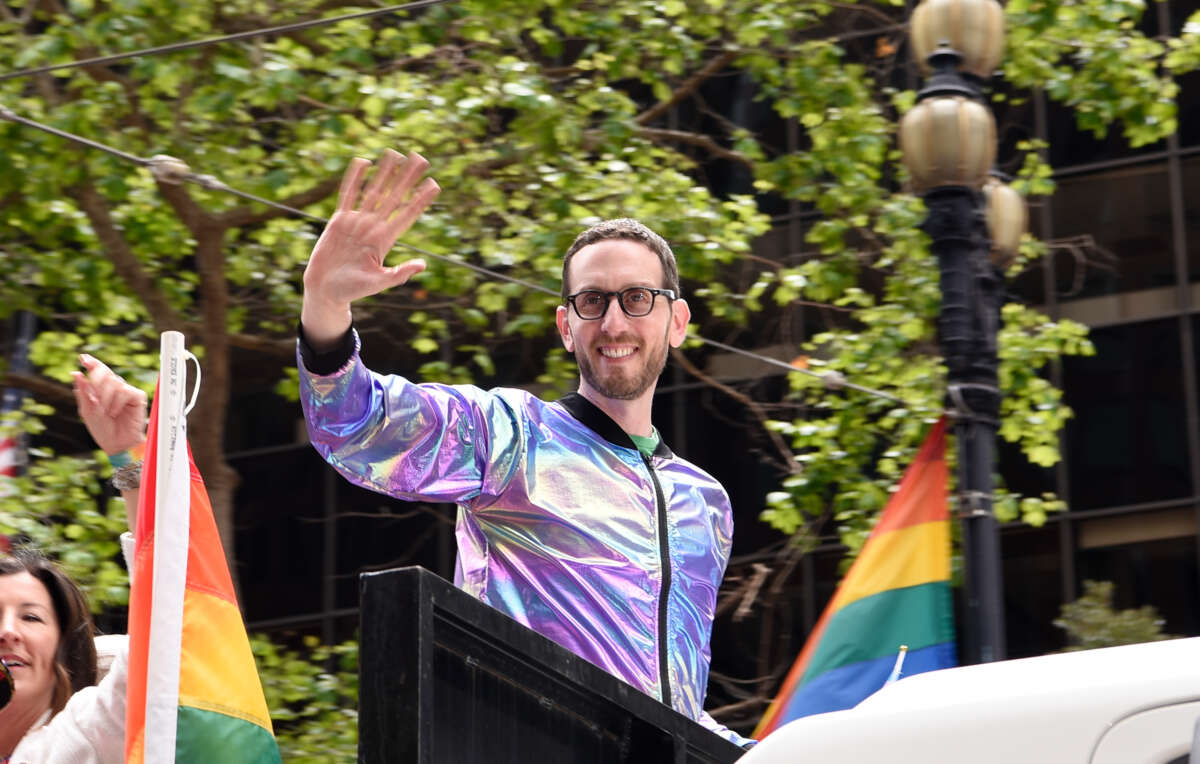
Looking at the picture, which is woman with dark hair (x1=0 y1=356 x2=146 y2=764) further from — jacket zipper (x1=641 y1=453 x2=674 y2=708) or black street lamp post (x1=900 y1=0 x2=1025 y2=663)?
black street lamp post (x1=900 y1=0 x2=1025 y2=663)

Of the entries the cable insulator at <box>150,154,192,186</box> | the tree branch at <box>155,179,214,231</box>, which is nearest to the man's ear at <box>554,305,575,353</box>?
the cable insulator at <box>150,154,192,186</box>

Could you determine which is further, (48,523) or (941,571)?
(48,523)

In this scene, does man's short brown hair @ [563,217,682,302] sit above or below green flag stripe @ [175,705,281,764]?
above

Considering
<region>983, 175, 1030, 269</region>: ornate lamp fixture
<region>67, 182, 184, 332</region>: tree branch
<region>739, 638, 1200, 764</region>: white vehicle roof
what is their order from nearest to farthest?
<region>739, 638, 1200, 764</region>: white vehicle roof < <region>983, 175, 1030, 269</region>: ornate lamp fixture < <region>67, 182, 184, 332</region>: tree branch

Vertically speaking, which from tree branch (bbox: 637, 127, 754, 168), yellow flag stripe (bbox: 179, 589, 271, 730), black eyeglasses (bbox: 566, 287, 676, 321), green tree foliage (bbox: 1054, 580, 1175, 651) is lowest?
green tree foliage (bbox: 1054, 580, 1175, 651)

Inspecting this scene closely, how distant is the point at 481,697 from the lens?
103 inches

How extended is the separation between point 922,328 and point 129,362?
3779mm

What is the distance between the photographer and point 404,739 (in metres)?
2.41

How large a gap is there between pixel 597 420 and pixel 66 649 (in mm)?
1162

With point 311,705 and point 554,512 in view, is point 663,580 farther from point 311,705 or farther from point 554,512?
point 311,705

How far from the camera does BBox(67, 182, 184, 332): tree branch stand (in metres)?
8.50

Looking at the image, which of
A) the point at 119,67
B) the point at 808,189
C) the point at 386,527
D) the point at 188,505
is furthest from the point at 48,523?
the point at 386,527

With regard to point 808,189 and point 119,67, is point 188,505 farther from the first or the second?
point 119,67

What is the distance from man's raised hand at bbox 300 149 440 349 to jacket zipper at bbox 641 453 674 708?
68 centimetres
